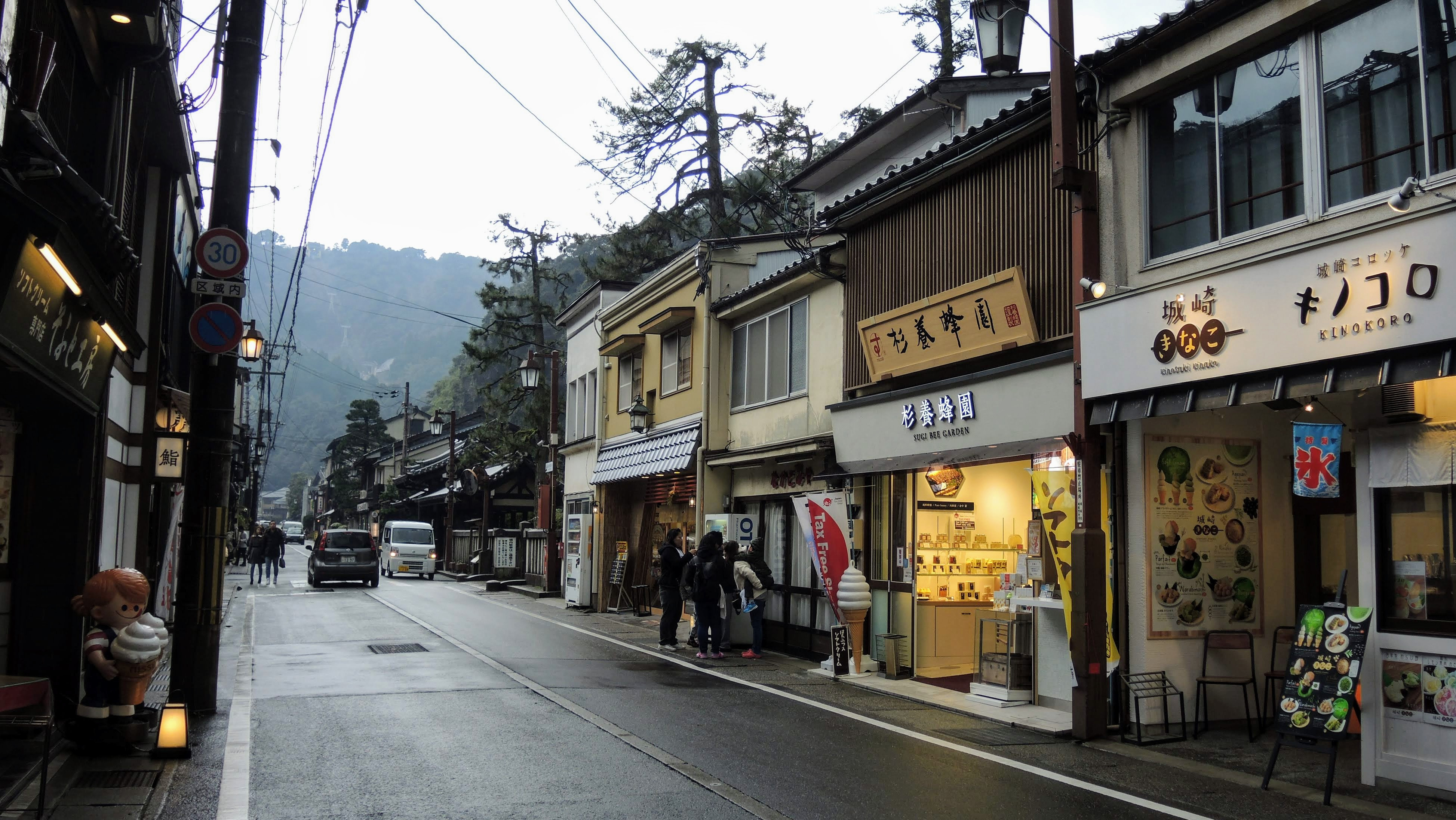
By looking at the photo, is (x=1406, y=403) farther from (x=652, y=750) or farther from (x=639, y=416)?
(x=639, y=416)

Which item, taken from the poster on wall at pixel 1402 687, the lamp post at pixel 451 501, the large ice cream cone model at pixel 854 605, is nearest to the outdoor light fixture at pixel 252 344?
the large ice cream cone model at pixel 854 605

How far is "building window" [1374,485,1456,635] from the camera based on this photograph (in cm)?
774

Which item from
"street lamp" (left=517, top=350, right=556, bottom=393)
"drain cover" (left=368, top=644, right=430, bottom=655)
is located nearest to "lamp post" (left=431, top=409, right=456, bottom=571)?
"street lamp" (left=517, top=350, right=556, bottom=393)

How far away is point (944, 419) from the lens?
12.8 metres

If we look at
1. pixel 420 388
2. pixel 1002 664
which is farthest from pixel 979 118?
pixel 420 388

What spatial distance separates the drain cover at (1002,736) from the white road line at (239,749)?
6.04 m

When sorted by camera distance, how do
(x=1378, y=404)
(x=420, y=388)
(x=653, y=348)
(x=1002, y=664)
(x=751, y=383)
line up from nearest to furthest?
(x=1378, y=404), (x=1002, y=664), (x=751, y=383), (x=653, y=348), (x=420, y=388)

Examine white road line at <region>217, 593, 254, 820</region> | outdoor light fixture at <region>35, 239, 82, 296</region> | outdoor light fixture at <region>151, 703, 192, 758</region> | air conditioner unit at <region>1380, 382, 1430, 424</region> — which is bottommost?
white road line at <region>217, 593, 254, 820</region>

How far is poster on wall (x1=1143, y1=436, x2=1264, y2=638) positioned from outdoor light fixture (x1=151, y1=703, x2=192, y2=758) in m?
8.46

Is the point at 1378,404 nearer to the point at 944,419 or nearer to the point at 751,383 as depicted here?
the point at 944,419

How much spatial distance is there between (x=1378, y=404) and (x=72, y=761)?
10.8 meters

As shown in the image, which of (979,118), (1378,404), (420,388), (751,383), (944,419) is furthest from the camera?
(420,388)

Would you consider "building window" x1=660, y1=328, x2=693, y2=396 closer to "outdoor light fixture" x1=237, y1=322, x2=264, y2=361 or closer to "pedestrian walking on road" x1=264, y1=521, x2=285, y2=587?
"outdoor light fixture" x1=237, y1=322, x2=264, y2=361

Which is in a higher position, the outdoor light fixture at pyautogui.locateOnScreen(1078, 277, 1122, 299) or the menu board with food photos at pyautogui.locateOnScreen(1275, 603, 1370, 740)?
the outdoor light fixture at pyautogui.locateOnScreen(1078, 277, 1122, 299)
